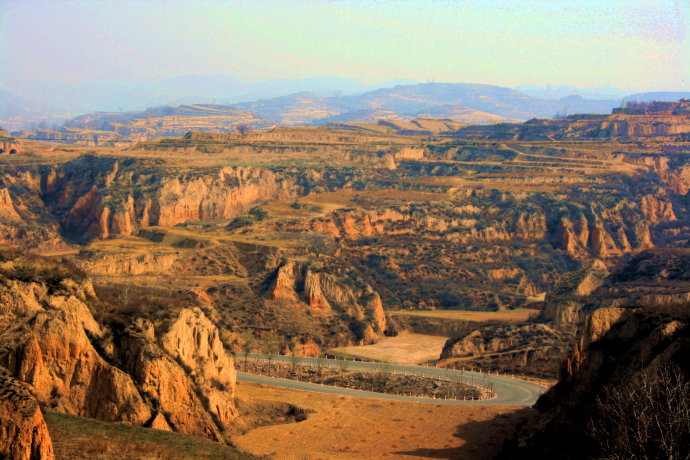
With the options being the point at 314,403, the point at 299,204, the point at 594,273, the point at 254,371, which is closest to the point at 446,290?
the point at 594,273

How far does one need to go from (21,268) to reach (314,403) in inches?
750

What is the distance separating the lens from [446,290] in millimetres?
103375

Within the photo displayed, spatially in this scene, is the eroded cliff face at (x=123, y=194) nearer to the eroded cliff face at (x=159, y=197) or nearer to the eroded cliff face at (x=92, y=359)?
the eroded cliff face at (x=159, y=197)

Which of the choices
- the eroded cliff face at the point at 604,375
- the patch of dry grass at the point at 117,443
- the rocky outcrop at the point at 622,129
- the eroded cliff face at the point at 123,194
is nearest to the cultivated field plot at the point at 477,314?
the eroded cliff face at the point at 604,375

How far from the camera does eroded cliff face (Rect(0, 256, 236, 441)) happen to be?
120 ft

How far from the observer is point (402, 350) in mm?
80438

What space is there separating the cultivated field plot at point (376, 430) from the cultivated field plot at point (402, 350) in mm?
20774

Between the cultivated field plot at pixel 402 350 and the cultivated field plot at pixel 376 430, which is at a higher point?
the cultivated field plot at pixel 376 430

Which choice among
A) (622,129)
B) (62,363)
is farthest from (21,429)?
(622,129)

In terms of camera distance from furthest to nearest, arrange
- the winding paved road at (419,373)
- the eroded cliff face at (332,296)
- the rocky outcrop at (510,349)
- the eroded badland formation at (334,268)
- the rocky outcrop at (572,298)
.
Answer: the eroded cliff face at (332,296)
the rocky outcrop at (572,298)
the rocky outcrop at (510,349)
the winding paved road at (419,373)
the eroded badland formation at (334,268)

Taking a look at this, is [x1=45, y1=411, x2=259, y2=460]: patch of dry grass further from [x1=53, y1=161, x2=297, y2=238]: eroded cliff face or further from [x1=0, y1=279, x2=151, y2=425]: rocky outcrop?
[x1=53, y1=161, x2=297, y2=238]: eroded cliff face

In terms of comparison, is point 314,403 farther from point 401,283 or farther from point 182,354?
point 401,283

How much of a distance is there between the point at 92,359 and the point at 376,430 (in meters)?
16.7

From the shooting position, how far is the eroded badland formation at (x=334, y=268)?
124ft
